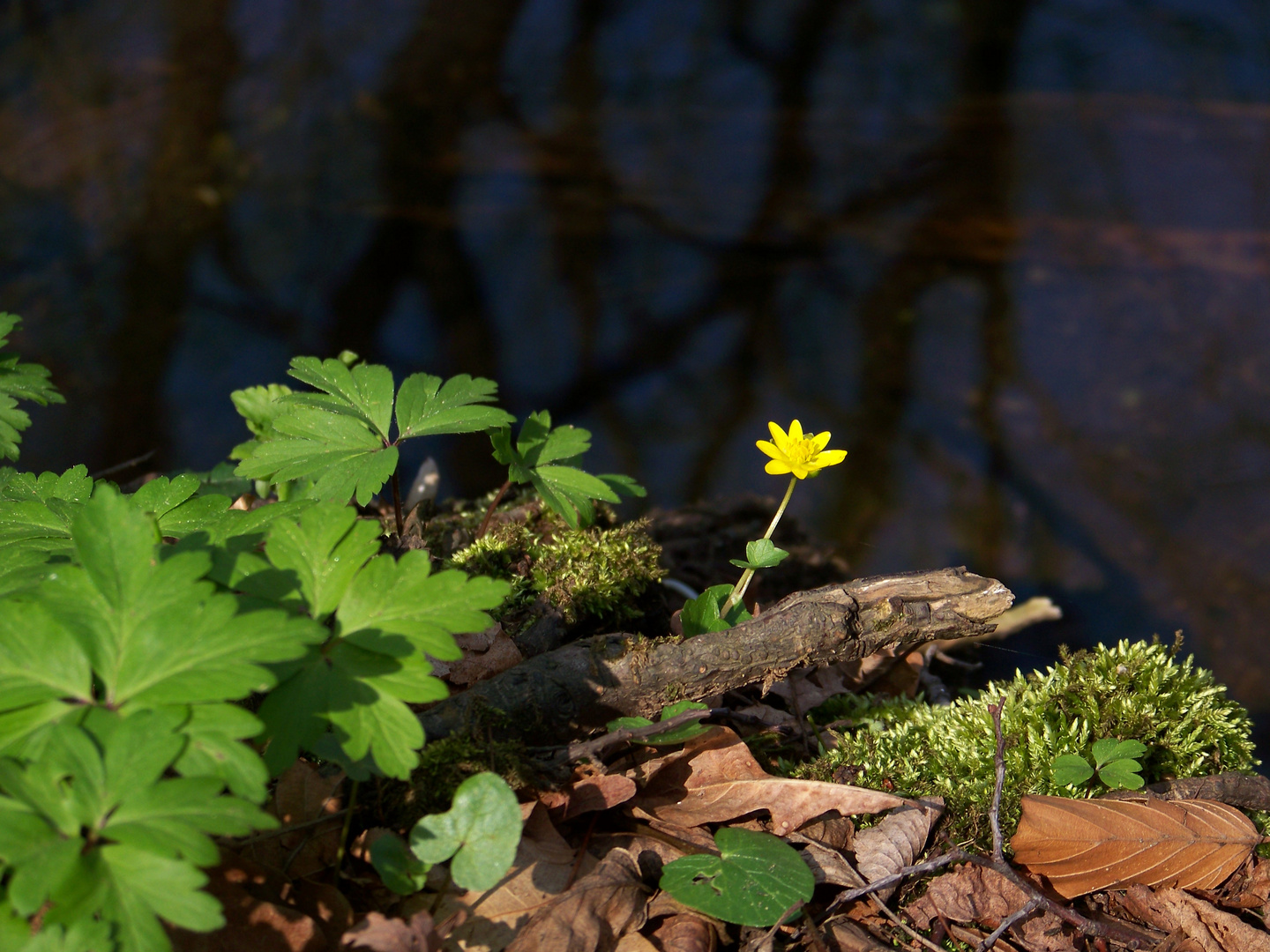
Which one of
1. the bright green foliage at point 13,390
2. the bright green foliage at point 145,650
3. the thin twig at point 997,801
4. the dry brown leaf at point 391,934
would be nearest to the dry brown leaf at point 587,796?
the dry brown leaf at point 391,934

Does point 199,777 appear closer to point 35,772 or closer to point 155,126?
point 35,772

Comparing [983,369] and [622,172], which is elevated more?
[622,172]

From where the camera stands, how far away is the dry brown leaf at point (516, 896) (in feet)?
5.59

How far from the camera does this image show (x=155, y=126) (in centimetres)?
782

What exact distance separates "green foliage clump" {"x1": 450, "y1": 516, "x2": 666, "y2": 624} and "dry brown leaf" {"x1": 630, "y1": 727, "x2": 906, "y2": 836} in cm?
56

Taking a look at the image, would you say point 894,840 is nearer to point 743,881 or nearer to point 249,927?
point 743,881

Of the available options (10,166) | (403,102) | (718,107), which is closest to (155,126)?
(10,166)

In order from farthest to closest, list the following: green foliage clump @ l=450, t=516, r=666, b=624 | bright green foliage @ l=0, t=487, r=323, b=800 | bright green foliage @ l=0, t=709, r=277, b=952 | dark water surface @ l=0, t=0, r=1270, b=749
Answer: dark water surface @ l=0, t=0, r=1270, b=749 < green foliage clump @ l=450, t=516, r=666, b=624 < bright green foliage @ l=0, t=487, r=323, b=800 < bright green foliage @ l=0, t=709, r=277, b=952

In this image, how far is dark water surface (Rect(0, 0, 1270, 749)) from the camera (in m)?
6.19

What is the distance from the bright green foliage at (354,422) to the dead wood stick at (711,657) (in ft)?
2.07

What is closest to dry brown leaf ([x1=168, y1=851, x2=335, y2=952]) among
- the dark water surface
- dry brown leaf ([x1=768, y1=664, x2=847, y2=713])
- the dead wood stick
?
the dead wood stick

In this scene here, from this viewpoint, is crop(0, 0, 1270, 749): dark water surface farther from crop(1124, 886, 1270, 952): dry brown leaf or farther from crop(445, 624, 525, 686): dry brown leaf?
crop(445, 624, 525, 686): dry brown leaf

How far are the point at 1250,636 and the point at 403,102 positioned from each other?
27.9ft

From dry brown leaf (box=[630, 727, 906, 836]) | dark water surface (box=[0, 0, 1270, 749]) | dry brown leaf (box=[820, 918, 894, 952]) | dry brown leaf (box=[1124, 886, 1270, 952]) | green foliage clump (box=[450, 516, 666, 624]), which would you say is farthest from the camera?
dark water surface (box=[0, 0, 1270, 749])
